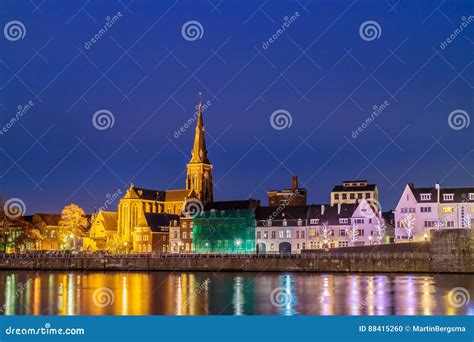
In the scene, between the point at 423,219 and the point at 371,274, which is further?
the point at 423,219

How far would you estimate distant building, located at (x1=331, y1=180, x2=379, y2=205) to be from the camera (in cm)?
9075

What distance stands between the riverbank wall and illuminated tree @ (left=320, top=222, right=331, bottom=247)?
36.1 ft

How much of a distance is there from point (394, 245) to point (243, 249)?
23365 millimetres

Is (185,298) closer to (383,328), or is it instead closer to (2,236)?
(383,328)

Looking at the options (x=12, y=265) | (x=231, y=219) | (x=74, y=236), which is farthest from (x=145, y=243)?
(x=12, y=265)

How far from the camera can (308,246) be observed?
76.6 meters

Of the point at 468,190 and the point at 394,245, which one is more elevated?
the point at 468,190

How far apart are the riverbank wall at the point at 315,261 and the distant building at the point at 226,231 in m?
12.0
